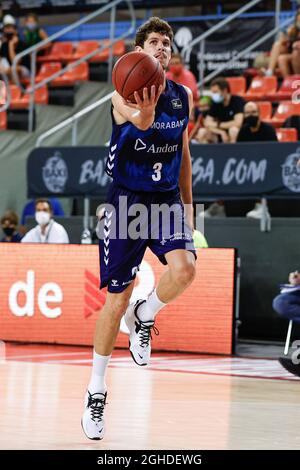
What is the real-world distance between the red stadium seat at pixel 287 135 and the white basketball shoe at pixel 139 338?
858 centimetres

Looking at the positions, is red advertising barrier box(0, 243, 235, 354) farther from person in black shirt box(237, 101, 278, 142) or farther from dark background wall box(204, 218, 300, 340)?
person in black shirt box(237, 101, 278, 142)

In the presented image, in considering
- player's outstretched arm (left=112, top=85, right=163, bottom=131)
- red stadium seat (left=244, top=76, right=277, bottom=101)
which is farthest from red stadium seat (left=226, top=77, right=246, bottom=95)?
player's outstretched arm (left=112, top=85, right=163, bottom=131)

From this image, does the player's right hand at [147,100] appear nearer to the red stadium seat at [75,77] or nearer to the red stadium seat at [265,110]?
the red stadium seat at [265,110]

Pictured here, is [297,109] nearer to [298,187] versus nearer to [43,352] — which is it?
[298,187]

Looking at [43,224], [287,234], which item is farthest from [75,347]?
[287,234]

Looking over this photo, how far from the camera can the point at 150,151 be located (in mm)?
6629

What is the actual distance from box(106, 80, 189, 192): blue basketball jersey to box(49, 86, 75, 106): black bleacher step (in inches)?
537

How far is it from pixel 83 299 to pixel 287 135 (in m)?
4.00

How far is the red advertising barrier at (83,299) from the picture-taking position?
12.9 m

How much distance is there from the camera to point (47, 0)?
24.0 metres

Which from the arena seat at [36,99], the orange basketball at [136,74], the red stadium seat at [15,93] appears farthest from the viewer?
the red stadium seat at [15,93]

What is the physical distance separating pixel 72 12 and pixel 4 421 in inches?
690

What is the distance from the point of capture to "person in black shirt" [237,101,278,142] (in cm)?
1484

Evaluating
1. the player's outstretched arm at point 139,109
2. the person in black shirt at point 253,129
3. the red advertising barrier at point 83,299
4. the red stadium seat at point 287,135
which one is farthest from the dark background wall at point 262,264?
the player's outstretched arm at point 139,109
